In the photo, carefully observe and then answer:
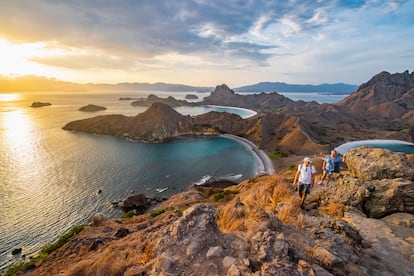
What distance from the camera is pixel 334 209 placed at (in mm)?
10258

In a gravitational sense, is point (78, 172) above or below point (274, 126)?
below

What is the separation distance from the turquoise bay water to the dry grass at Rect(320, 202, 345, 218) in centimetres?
2969

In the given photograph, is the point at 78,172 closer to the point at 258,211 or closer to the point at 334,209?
the point at 258,211

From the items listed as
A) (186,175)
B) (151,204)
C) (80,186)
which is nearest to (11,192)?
(80,186)

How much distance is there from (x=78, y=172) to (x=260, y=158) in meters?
46.8

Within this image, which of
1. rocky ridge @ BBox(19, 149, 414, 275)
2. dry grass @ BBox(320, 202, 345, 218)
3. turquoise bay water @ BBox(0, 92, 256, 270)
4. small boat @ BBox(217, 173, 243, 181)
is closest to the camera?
rocky ridge @ BBox(19, 149, 414, 275)

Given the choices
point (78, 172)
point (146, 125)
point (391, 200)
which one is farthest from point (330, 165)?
point (146, 125)

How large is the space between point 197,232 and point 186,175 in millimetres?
44577

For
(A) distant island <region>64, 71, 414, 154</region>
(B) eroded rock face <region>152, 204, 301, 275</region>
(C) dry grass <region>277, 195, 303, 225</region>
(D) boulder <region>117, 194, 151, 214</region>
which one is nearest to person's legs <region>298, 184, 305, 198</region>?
(C) dry grass <region>277, 195, 303, 225</region>

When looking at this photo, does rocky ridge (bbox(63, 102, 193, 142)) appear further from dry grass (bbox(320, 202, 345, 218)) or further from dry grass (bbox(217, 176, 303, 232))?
dry grass (bbox(320, 202, 345, 218))

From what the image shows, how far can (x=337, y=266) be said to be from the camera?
524 cm

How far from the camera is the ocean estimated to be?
28.8 m

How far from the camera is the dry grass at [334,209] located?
9.96m

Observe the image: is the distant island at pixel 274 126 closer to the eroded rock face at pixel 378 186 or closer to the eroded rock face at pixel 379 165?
the eroded rock face at pixel 379 165
